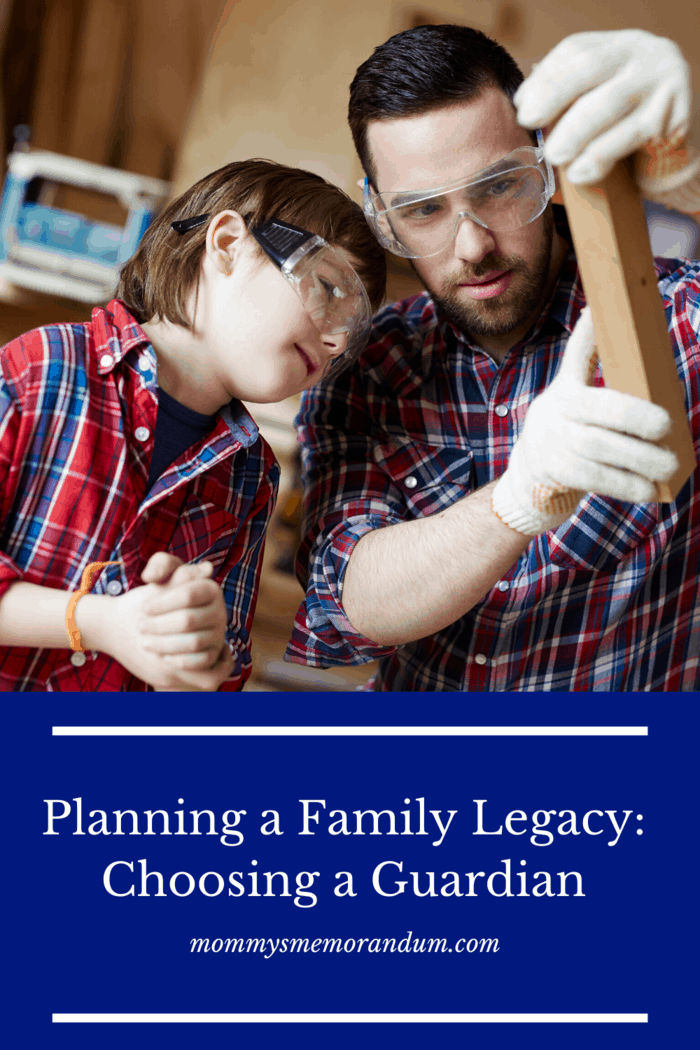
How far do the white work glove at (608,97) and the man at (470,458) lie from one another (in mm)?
227

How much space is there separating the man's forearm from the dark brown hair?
0.57 meters

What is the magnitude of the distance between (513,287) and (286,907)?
3.02ft

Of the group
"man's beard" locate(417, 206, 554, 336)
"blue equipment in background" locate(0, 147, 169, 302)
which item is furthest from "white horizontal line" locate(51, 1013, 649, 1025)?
"blue equipment in background" locate(0, 147, 169, 302)

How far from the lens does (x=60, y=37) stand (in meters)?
2.75

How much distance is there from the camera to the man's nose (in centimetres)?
121

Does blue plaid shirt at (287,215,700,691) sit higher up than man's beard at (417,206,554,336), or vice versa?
man's beard at (417,206,554,336)

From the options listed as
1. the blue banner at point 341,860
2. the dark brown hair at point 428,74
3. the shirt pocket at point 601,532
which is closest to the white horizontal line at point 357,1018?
the blue banner at point 341,860

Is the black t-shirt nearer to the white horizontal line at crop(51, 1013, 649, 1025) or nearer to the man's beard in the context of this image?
the man's beard

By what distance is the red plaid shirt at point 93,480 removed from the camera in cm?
104

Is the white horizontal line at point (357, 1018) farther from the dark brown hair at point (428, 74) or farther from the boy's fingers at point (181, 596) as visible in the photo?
the dark brown hair at point (428, 74)

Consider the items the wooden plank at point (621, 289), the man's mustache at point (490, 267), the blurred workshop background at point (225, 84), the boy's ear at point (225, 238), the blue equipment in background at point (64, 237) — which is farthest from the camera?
the blurred workshop background at point (225, 84)

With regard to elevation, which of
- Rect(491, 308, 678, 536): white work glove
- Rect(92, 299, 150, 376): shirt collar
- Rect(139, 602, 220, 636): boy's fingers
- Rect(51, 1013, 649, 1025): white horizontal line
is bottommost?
Rect(51, 1013, 649, 1025): white horizontal line

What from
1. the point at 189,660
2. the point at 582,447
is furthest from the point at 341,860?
the point at 582,447

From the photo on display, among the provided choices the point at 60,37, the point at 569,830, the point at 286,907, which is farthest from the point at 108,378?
the point at 60,37
